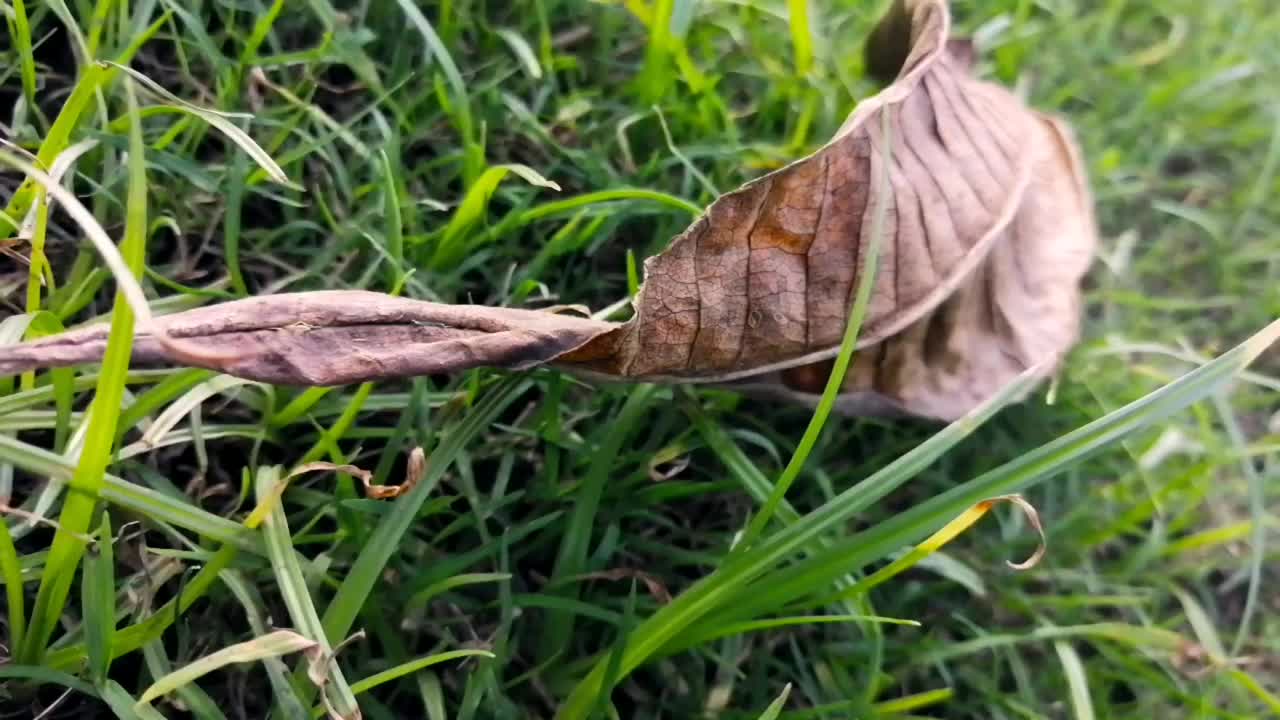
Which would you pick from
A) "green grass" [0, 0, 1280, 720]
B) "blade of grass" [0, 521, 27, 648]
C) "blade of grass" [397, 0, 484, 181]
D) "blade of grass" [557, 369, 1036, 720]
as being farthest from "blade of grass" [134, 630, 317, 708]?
"blade of grass" [397, 0, 484, 181]

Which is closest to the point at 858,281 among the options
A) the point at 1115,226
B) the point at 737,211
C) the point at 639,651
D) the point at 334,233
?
the point at 737,211

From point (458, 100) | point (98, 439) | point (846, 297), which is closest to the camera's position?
point (98, 439)

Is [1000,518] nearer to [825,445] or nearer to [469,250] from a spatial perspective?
[825,445]

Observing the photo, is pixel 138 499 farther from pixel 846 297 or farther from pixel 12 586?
pixel 846 297

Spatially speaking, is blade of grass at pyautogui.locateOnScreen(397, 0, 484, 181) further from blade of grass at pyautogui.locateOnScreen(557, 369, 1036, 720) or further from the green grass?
blade of grass at pyautogui.locateOnScreen(557, 369, 1036, 720)

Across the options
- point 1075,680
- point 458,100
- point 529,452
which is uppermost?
point 458,100

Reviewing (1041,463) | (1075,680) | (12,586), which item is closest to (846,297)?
(1041,463)
